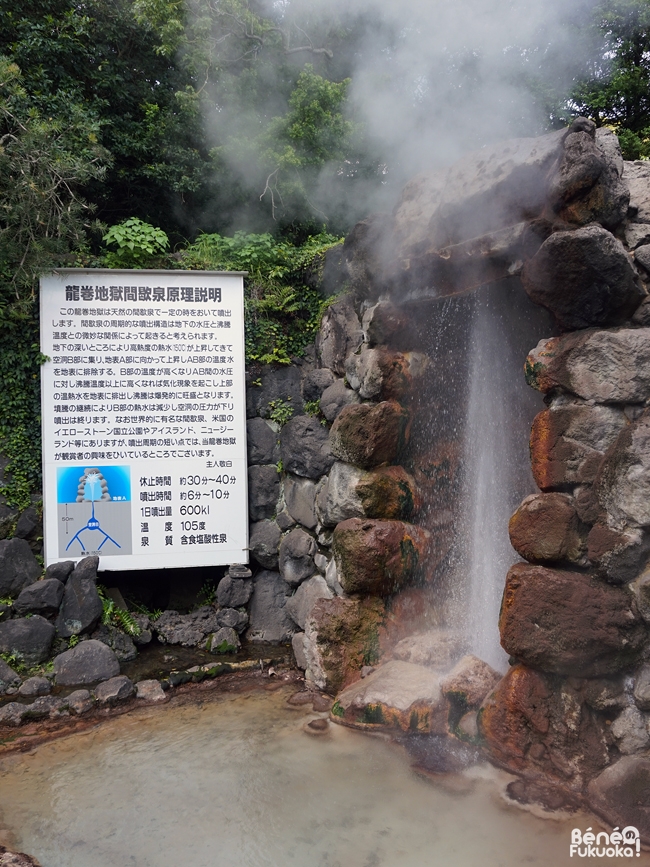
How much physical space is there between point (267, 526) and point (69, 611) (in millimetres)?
1802

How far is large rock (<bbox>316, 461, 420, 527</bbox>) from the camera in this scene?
482 cm

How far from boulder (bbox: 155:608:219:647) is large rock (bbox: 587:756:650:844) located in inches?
138

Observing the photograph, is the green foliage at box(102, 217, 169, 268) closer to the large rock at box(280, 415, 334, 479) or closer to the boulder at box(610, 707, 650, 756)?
the large rock at box(280, 415, 334, 479)

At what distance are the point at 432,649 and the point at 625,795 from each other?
1723 mm

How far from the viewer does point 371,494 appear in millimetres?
4812

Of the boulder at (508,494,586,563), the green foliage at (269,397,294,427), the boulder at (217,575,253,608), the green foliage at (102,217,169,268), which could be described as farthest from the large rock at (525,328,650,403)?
the green foliage at (102,217,169,268)

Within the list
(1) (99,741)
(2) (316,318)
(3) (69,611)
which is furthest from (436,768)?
(2) (316,318)

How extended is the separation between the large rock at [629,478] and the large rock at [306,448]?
2.72m

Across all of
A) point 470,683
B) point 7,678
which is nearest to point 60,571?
point 7,678

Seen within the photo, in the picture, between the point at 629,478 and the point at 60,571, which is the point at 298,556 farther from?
the point at 629,478

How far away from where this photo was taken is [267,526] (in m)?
6.02

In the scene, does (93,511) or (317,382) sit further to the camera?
(317,382)

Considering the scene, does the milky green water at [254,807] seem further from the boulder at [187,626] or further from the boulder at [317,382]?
the boulder at [317,382]

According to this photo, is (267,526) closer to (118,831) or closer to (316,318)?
(316,318)
